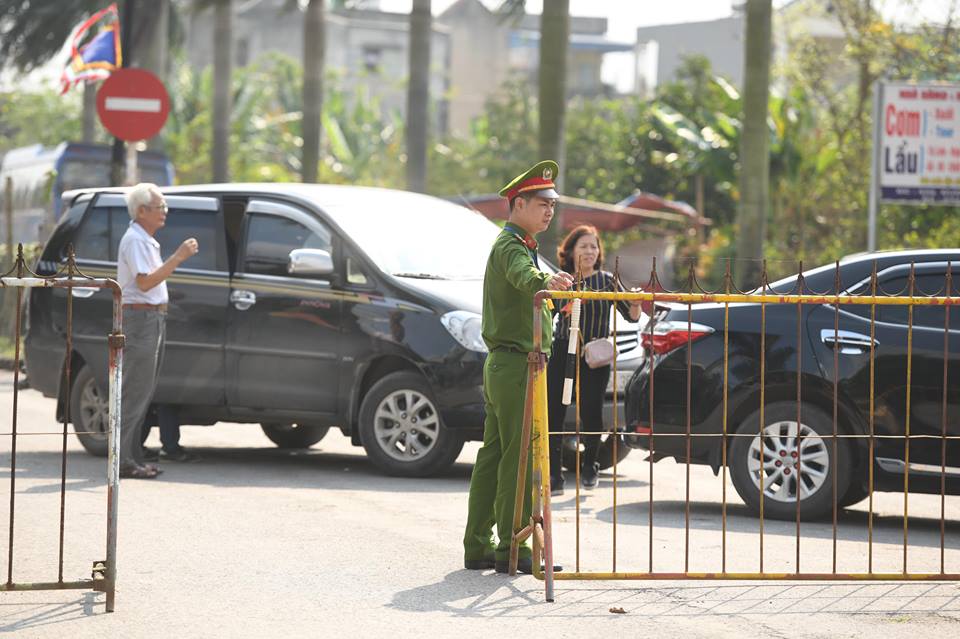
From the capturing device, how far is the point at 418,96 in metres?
28.9

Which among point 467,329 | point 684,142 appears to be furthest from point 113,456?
point 684,142

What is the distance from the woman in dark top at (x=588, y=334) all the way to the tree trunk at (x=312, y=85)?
16.8m

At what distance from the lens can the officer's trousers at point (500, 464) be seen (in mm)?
7496

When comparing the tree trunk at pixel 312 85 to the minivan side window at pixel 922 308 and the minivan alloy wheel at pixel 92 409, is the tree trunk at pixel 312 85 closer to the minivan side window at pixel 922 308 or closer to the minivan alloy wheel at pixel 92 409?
the minivan alloy wheel at pixel 92 409

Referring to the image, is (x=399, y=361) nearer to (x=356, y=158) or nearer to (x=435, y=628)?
(x=435, y=628)

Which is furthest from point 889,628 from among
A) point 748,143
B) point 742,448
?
point 748,143

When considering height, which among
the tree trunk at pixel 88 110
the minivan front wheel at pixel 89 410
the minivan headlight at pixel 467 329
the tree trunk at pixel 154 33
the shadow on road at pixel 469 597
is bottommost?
the shadow on road at pixel 469 597

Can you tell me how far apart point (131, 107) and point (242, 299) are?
6.78m

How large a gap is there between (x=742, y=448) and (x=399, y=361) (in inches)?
103

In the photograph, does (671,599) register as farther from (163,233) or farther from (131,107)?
(131,107)

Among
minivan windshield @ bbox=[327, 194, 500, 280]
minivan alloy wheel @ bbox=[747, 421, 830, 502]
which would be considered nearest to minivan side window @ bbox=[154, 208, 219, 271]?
minivan windshield @ bbox=[327, 194, 500, 280]

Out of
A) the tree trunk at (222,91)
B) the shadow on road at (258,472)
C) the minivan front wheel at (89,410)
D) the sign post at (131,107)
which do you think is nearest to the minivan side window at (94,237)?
the minivan front wheel at (89,410)

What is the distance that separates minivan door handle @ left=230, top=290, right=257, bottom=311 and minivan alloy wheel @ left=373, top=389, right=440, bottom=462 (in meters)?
1.30

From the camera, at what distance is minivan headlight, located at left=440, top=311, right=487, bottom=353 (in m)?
10.9
